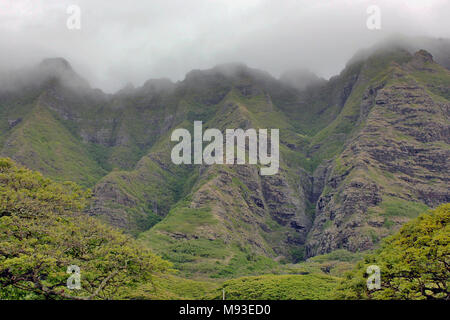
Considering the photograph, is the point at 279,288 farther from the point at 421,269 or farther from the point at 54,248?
the point at 54,248

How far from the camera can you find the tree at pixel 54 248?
33.7 meters

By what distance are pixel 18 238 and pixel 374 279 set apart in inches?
1445

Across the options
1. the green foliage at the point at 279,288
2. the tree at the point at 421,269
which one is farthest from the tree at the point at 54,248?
the green foliage at the point at 279,288

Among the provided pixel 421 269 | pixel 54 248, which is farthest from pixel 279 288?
pixel 54 248

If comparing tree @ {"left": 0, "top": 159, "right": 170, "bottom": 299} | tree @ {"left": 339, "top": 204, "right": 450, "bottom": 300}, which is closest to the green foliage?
tree @ {"left": 339, "top": 204, "right": 450, "bottom": 300}

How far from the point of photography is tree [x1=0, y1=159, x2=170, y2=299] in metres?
33.7

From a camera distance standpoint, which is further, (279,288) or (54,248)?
(279,288)

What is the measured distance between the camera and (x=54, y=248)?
37.6m

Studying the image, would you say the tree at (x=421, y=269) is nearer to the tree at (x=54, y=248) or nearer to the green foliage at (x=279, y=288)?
the tree at (x=54, y=248)

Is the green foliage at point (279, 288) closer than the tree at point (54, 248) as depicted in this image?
No

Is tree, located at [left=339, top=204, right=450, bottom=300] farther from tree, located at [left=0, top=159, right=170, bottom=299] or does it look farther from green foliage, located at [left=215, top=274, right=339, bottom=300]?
green foliage, located at [left=215, top=274, right=339, bottom=300]
